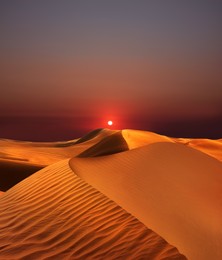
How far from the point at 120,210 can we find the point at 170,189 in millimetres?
1430

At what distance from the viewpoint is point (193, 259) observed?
434 centimetres

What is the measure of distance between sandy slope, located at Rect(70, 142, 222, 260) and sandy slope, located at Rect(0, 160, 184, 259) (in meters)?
0.27

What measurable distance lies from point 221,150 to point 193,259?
22975 millimetres

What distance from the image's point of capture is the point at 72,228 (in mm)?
5621

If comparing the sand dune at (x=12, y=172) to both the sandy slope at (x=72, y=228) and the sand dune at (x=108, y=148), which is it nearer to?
the sand dune at (x=108, y=148)

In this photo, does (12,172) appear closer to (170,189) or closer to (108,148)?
(108,148)

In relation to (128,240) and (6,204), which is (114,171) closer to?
(6,204)

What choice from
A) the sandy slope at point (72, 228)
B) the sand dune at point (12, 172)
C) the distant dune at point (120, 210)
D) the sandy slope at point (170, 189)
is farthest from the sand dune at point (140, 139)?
the sandy slope at point (72, 228)

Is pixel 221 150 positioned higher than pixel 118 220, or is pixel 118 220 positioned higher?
pixel 118 220

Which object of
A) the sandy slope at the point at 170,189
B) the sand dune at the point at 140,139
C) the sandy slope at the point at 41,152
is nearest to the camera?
the sandy slope at the point at 170,189

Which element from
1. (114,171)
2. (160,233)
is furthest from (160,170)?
(160,233)

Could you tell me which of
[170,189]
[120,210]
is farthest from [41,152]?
[120,210]

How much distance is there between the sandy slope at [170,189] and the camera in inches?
196

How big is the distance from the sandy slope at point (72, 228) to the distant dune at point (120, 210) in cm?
1
